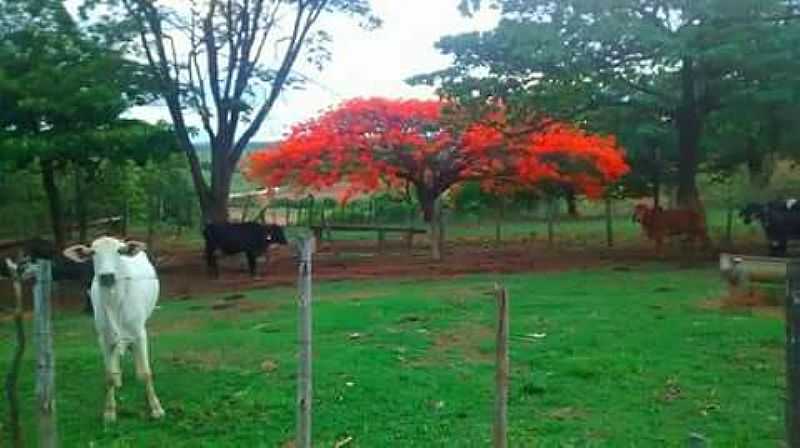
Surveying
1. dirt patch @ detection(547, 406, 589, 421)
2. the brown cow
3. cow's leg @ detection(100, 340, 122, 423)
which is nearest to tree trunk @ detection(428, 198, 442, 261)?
the brown cow

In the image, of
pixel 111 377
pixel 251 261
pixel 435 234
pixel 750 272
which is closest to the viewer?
pixel 111 377

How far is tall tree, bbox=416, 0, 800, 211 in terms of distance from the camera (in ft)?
64.0

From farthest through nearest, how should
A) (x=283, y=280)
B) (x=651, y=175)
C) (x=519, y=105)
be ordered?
1. (x=651, y=175)
2. (x=519, y=105)
3. (x=283, y=280)

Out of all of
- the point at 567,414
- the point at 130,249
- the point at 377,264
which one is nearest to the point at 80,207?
the point at 377,264

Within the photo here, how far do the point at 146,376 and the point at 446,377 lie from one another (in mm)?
2665

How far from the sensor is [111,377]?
8211mm

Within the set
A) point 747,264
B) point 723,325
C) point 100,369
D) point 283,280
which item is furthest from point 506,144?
point 100,369

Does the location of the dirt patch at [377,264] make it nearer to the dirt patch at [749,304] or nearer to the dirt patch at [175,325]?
the dirt patch at [175,325]

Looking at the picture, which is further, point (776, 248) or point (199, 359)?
point (776, 248)

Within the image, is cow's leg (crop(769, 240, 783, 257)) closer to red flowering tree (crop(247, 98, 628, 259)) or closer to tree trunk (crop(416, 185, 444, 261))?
red flowering tree (crop(247, 98, 628, 259))

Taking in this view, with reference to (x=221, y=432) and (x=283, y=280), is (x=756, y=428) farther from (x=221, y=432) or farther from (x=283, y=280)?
A: (x=283, y=280)

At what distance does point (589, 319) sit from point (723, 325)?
1.69 meters

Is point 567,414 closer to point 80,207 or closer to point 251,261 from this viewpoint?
point 251,261

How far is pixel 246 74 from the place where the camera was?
24875 millimetres
